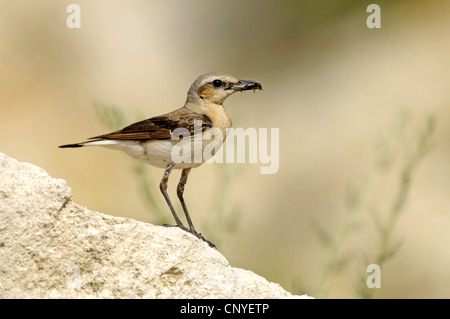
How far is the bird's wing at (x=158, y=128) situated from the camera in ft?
17.5

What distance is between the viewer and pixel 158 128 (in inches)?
212

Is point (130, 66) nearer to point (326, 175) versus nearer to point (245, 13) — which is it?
point (245, 13)

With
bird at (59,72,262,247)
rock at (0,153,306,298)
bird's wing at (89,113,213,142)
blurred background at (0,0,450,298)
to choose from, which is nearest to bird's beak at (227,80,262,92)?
bird at (59,72,262,247)

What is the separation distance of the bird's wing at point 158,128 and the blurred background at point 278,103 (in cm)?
298

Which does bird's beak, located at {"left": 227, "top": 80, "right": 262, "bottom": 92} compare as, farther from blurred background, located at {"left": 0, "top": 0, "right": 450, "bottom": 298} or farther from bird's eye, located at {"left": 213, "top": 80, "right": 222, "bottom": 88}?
blurred background, located at {"left": 0, "top": 0, "right": 450, "bottom": 298}

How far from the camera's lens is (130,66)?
Result: 13.1 metres

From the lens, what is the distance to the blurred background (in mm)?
10102

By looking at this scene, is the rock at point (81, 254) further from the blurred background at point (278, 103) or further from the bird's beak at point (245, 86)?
the blurred background at point (278, 103)

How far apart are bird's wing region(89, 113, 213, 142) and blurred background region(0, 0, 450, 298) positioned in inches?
117

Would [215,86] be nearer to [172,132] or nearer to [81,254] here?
[172,132]

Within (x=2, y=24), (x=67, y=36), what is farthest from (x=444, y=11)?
(x=2, y=24)

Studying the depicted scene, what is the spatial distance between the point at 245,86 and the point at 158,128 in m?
0.75

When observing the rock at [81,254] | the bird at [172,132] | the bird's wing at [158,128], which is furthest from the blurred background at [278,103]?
the rock at [81,254]

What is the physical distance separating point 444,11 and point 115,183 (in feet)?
24.4
